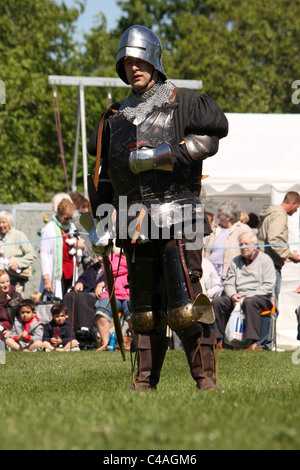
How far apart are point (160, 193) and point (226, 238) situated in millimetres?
6832

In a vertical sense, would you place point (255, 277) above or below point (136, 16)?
below

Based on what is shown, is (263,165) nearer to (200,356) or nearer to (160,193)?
Result: (160,193)

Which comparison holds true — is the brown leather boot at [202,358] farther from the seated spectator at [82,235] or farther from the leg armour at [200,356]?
the seated spectator at [82,235]

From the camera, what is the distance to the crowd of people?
36.4 feet

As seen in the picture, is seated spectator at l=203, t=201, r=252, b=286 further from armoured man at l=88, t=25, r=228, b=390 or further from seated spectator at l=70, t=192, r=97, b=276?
armoured man at l=88, t=25, r=228, b=390

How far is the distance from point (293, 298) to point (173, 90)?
7095mm

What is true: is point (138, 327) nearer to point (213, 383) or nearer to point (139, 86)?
point (213, 383)

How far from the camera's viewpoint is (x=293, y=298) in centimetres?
1199

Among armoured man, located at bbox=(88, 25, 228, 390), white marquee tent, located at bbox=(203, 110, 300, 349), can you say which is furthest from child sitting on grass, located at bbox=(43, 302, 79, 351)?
armoured man, located at bbox=(88, 25, 228, 390)

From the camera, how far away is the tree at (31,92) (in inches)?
1059

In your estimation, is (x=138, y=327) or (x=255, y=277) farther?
(x=255, y=277)

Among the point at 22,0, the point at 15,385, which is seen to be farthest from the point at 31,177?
the point at 15,385

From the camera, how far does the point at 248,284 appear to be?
36.7 feet

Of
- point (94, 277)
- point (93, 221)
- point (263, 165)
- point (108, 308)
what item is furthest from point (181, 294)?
point (263, 165)
